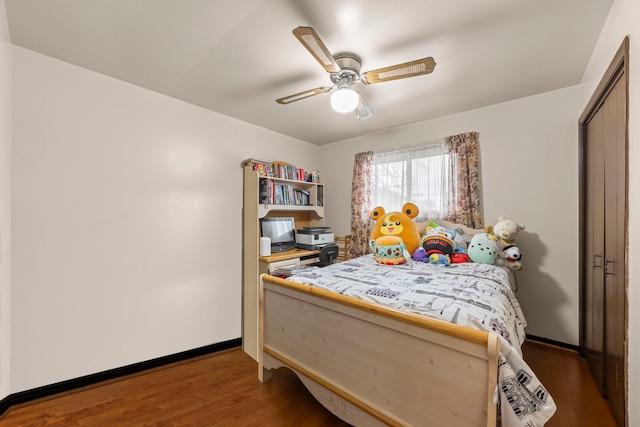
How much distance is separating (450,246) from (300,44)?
82.2 inches

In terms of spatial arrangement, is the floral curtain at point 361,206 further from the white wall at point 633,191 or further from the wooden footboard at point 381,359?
the white wall at point 633,191

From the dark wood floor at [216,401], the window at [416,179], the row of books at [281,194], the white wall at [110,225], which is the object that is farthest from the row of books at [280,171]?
the dark wood floor at [216,401]

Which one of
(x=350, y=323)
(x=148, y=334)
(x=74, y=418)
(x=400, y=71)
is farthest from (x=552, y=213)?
(x=74, y=418)

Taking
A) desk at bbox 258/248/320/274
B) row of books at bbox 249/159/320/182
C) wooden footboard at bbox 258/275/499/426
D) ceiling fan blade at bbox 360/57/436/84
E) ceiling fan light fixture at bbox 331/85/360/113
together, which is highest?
ceiling fan blade at bbox 360/57/436/84

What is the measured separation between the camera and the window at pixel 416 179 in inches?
114

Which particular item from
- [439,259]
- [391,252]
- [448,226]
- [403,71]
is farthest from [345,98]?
[448,226]

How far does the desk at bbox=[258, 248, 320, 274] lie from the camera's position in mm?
2688

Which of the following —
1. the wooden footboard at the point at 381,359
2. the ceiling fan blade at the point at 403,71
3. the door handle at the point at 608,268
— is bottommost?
the wooden footboard at the point at 381,359

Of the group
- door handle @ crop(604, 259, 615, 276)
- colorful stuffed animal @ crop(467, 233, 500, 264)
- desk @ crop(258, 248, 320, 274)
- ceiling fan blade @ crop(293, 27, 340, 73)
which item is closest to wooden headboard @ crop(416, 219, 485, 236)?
colorful stuffed animal @ crop(467, 233, 500, 264)

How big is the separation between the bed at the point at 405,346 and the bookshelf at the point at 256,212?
2.45 ft

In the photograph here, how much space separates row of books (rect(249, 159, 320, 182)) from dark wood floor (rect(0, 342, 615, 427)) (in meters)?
1.99

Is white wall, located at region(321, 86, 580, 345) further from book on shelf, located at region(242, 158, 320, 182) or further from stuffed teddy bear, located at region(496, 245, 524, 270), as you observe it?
book on shelf, located at region(242, 158, 320, 182)

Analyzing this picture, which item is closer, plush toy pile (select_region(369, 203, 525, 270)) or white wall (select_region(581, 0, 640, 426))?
white wall (select_region(581, 0, 640, 426))

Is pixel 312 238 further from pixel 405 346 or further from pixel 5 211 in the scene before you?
pixel 5 211
